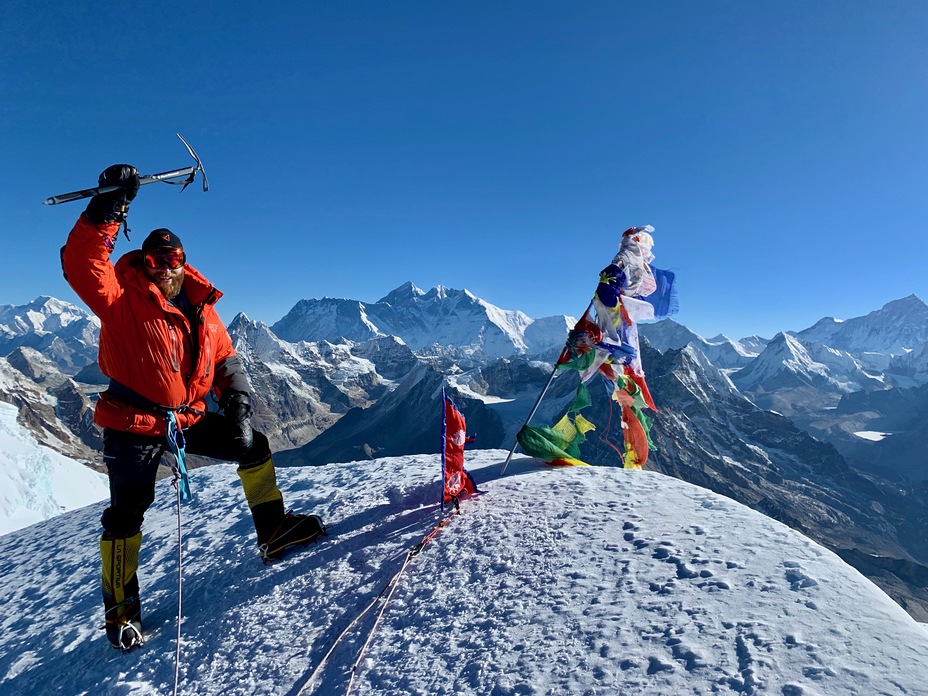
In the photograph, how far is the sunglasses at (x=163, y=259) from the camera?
566cm

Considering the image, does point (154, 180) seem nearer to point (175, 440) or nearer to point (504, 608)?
point (175, 440)

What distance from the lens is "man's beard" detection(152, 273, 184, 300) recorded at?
5727 mm

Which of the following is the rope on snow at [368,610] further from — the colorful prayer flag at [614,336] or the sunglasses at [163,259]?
the sunglasses at [163,259]

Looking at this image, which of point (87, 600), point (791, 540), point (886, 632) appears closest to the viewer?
point (886, 632)

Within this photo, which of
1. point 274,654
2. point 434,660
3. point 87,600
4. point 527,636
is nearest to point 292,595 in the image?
point 274,654

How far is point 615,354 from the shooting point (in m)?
10.3

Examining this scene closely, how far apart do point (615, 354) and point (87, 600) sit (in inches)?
391

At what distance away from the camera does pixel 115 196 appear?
4.80 metres

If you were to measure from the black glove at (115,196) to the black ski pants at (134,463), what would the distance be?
2.36 meters

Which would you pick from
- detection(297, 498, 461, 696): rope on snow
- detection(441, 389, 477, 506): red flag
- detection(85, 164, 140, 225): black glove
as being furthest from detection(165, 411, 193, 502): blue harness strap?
detection(441, 389, 477, 506): red flag

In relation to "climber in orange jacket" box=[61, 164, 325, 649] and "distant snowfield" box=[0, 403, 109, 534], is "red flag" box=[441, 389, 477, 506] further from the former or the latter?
"distant snowfield" box=[0, 403, 109, 534]

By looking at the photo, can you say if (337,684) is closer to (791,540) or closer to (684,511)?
(684,511)

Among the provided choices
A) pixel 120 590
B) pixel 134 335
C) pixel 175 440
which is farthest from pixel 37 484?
pixel 134 335

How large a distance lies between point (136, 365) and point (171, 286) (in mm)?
1101
